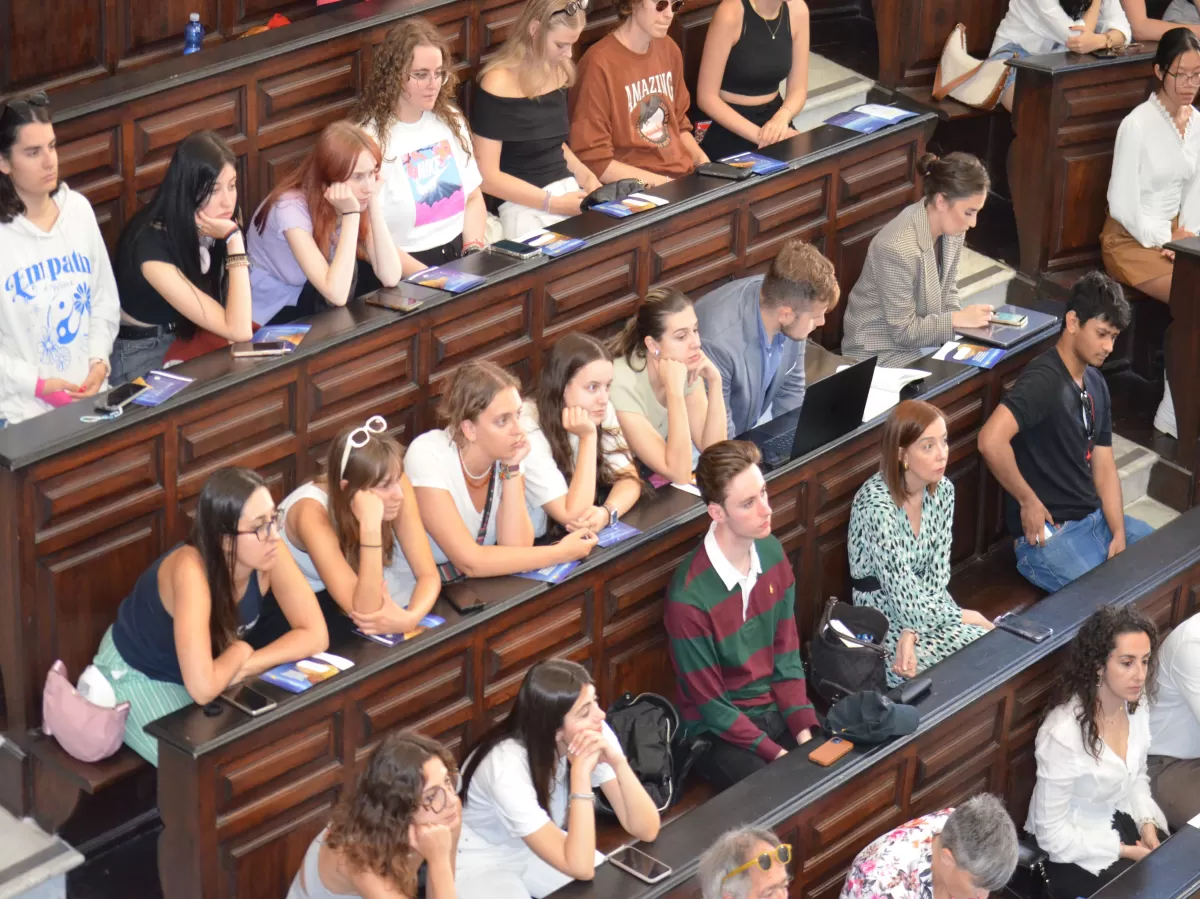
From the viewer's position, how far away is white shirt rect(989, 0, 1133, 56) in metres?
6.59

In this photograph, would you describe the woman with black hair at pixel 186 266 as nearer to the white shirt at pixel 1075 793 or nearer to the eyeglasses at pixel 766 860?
the eyeglasses at pixel 766 860

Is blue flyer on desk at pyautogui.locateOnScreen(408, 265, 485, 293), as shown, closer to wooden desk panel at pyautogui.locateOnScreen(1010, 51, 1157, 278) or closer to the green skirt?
the green skirt

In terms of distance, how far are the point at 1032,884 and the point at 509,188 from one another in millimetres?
2466

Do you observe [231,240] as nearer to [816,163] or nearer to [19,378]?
[19,378]

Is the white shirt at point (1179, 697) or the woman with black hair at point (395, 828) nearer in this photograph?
the woman with black hair at point (395, 828)

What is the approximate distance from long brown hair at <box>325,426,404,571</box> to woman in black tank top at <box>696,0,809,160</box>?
7.76 ft

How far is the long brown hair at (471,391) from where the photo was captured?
4.20 metres

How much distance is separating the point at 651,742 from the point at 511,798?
56cm

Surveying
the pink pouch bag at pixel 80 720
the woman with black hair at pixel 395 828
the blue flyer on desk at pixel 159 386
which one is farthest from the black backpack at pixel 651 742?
the blue flyer on desk at pixel 159 386

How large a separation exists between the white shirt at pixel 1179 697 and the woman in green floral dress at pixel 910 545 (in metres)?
0.48

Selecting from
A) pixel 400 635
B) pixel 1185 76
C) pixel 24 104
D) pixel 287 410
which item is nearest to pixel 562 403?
pixel 287 410

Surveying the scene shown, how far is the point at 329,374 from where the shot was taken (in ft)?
14.7

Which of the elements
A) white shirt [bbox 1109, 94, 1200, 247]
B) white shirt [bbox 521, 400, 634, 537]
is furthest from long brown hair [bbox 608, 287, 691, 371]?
white shirt [bbox 1109, 94, 1200, 247]

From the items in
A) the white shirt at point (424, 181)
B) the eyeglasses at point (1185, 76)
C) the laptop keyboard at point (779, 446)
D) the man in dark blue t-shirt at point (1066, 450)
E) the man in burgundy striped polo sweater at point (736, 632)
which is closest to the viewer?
the man in burgundy striped polo sweater at point (736, 632)
